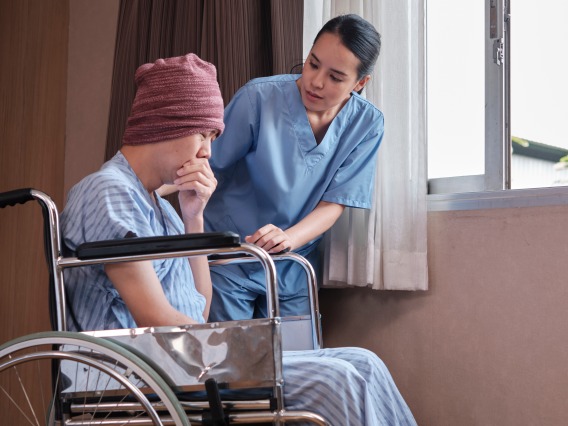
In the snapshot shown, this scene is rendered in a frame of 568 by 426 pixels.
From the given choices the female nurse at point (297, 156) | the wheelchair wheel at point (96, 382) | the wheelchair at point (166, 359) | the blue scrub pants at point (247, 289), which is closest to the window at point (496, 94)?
the female nurse at point (297, 156)

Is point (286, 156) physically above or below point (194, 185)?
above

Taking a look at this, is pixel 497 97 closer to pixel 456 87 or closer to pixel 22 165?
pixel 456 87

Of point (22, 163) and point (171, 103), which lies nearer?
point (171, 103)

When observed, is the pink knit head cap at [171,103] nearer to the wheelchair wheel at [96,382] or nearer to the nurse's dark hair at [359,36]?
the wheelchair wheel at [96,382]

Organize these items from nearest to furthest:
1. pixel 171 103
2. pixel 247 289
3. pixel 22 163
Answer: pixel 171 103 < pixel 247 289 < pixel 22 163

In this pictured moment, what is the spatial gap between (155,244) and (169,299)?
0.95 ft

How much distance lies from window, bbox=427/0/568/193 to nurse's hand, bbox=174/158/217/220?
33.2 inches

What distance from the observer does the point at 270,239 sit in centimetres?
186

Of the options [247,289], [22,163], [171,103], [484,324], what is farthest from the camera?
[22,163]

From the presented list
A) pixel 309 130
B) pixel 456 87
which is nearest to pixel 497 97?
pixel 456 87

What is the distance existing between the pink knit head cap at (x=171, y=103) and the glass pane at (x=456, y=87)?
92cm

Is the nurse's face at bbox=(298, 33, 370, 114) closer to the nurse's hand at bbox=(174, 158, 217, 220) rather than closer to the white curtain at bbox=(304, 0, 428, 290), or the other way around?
the white curtain at bbox=(304, 0, 428, 290)

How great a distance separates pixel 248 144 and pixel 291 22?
17.3 inches

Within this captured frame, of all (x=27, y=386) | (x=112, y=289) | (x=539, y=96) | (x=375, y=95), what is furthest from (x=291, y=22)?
(x=27, y=386)
